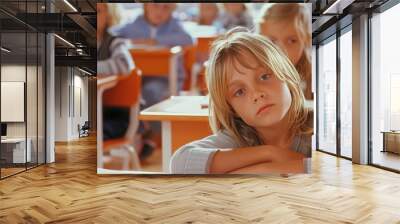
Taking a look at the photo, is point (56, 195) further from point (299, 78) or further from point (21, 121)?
point (299, 78)

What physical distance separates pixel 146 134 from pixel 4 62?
102 inches

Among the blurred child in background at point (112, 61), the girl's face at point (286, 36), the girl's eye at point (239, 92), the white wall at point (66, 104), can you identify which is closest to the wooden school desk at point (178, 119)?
the blurred child in background at point (112, 61)

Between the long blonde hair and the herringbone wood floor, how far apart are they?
81cm

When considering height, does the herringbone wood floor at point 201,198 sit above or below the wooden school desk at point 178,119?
below

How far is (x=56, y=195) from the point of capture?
16.8 feet

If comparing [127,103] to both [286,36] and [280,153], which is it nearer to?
[280,153]

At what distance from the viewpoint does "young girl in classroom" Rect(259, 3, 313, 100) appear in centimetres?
616

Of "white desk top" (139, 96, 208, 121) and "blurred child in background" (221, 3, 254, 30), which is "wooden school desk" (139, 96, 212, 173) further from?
"blurred child in background" (221, 3, 254, 30)

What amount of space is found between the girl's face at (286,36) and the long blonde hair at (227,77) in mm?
92

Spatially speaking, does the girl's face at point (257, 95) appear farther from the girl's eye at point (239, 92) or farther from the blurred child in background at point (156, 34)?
the blurred child in background at point (156, 34)

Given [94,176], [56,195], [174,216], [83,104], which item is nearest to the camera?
[174,216]

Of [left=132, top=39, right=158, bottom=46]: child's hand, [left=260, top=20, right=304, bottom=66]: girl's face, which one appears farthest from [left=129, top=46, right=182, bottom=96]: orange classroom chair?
[left=260, top=20, right=304, bottom=66]: girl's face

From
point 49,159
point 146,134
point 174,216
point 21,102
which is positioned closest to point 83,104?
point 49,159

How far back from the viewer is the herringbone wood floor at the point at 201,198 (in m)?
4.02
